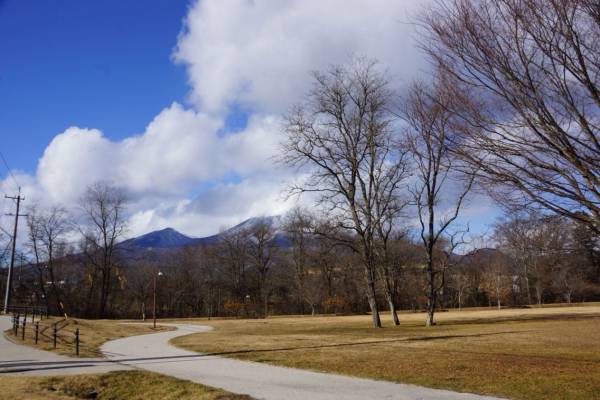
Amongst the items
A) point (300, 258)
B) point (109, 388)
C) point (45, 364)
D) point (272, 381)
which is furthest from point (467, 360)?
point (300, 258)

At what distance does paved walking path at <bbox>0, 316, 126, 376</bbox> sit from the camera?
42.5 feet

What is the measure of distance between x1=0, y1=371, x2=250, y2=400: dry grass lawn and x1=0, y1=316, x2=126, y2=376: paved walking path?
116cm

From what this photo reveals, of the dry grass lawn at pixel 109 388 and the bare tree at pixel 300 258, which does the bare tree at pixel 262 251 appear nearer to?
the bare tree at pixel 300 258

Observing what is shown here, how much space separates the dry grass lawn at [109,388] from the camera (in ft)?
31.7

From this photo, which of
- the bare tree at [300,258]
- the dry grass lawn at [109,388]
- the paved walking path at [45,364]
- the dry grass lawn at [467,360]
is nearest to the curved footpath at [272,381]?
the dry grass lawn at [109,388]

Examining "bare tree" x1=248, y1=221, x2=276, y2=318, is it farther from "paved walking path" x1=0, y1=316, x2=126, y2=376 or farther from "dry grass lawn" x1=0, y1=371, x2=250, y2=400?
"dry grass lawn" x1=0, y1=371, x2=250, y2=400

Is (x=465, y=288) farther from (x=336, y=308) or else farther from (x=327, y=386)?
(x=327, y=386)

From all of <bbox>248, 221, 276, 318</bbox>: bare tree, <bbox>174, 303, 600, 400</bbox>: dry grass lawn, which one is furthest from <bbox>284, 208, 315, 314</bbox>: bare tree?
<bbox>174, 303, 600, 400</bbox>: dry grass lawn

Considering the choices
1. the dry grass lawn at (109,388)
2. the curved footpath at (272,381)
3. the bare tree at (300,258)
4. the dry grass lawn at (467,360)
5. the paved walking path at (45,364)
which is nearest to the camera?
the curved footpath at (272,381)

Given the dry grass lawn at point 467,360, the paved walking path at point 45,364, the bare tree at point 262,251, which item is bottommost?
the dry grass lawn at point 467,360

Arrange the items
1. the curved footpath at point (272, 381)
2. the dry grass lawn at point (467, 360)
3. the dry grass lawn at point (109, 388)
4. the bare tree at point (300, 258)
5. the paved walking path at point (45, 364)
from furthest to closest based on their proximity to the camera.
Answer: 1. the bare tree at point (300, 258)
2. the paved walking path at point (45, 364)
3. the dry grass lawn at point (467, 360)
4. the dry grass lawn at point (109, 388)
5. the curved footpath at point (272, 381)

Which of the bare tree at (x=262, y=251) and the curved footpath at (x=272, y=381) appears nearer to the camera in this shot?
the curved footpath at (x=272, y=381)

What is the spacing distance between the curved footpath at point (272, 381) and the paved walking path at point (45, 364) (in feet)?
2.86

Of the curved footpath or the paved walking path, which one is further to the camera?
the paved walking path
